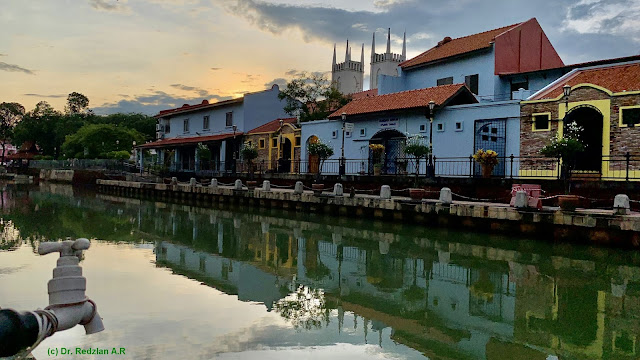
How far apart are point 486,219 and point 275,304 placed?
30.8 feet

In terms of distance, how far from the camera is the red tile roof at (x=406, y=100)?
22531mm

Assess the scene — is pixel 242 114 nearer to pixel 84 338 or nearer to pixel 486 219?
pixel 486 219

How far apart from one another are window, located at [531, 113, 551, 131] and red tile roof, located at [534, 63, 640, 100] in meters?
0.79

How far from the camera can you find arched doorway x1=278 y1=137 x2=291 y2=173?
1268 inches

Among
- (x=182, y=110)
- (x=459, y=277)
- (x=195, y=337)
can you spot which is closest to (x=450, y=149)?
(x=459, y=277)

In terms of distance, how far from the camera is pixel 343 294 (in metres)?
8.38

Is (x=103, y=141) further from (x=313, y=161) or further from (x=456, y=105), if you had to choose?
(x=456, y=105)

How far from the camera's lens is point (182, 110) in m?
42.9

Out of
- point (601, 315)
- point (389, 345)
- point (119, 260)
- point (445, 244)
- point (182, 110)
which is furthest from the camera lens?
point (182, 110)

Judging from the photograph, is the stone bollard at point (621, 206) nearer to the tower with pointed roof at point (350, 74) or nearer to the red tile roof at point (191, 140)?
the red tile roof at point (191, 140)

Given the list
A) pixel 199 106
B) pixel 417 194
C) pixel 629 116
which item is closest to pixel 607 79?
pixel 629 116

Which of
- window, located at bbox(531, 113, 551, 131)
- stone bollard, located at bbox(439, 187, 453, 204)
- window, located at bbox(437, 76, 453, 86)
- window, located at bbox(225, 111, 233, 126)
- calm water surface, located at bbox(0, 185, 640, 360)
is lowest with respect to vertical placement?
calm water surface, located at bbox(0, 185, 640, 360)

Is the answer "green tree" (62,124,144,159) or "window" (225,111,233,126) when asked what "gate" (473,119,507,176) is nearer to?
"window" (225,111,233,126)

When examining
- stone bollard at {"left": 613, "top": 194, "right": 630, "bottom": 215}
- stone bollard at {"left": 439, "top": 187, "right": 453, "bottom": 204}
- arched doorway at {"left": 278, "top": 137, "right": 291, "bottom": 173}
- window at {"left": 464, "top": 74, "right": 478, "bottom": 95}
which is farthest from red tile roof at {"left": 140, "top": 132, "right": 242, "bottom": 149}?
stone bollard at {"left": 613, "top": 194, "right": 630, "bottom": 215}
